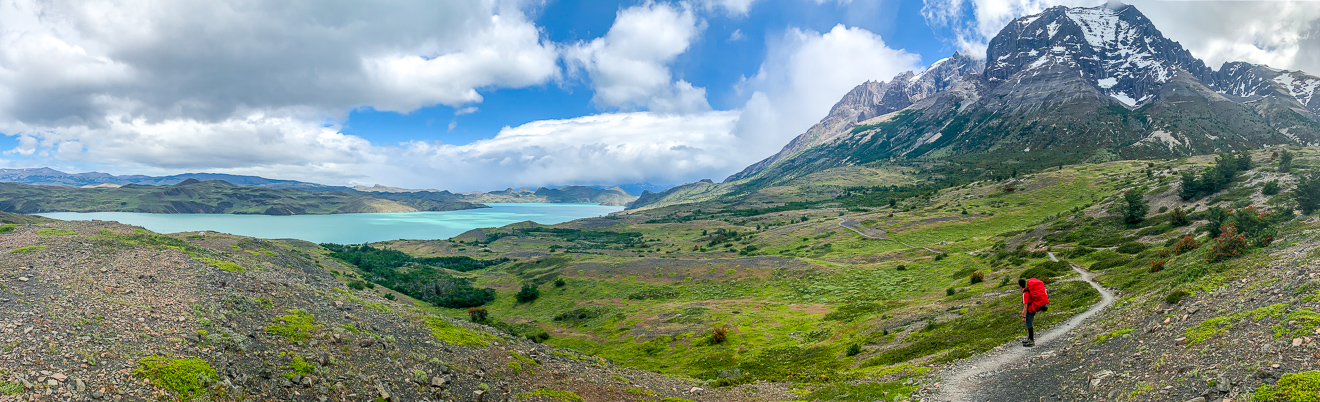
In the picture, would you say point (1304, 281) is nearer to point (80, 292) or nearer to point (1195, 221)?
point (80, 292)

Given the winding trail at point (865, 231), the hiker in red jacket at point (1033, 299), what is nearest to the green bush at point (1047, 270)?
the hiker in red jacket at point (1033, 299)

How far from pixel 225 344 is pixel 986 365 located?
2860cm

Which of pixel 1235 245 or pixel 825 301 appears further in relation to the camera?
pixel 825 301

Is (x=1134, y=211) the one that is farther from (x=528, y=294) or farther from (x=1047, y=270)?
(x=528, y=294)

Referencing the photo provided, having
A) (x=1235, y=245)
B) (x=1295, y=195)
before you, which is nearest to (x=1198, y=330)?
(x=1235, y=245)

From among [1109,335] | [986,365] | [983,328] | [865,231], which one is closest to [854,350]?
[983,328]

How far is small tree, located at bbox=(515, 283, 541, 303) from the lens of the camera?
80.5 m

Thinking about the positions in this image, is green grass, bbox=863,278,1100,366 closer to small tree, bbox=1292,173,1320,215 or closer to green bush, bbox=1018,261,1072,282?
green bush, bbox=1018,261,1072,282

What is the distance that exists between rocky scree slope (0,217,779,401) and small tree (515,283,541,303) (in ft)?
173

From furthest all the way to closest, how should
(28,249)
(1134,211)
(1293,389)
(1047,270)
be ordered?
(1134,211) → (1047,270) → (28,249) → (1293,389)

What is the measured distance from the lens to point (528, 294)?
266 ft

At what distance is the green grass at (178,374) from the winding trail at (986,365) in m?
22.9

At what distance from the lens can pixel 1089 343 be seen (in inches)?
680

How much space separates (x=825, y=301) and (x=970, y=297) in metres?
22.0
